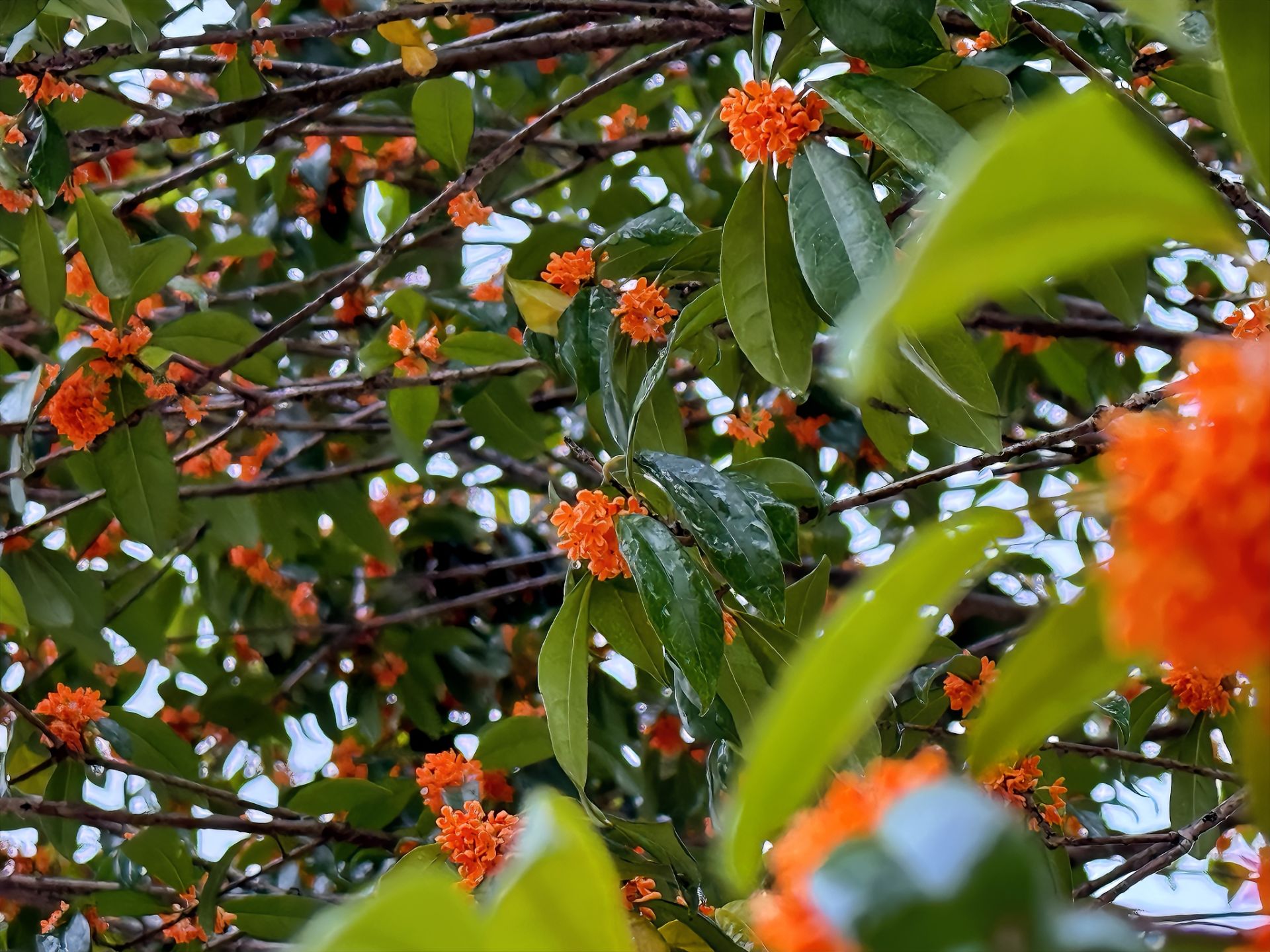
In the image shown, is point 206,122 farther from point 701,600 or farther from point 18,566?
point 701,600

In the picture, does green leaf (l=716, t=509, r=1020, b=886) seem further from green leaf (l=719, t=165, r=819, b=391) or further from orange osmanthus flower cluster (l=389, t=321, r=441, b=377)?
orange osmanthus flower cluster (l=389, t=321, r=441, b=377)

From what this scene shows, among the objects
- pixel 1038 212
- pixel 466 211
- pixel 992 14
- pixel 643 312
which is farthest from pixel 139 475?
pixel 1038 212

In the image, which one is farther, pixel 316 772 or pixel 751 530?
pixel 316 772

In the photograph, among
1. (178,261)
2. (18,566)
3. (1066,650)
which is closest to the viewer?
(1066,650)

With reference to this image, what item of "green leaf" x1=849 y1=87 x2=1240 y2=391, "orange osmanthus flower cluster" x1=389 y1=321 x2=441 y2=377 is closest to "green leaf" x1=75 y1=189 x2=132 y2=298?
"orange osmanthus flower cluster" x1=389 y1=321 x2=441 y2=377

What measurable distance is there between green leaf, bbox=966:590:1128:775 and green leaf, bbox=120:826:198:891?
1.23m

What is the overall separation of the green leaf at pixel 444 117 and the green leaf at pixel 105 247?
0.36 m

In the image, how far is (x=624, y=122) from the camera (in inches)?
79.7

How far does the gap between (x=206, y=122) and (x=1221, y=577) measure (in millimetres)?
1150

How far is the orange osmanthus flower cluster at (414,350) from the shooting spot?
1332 millimetres

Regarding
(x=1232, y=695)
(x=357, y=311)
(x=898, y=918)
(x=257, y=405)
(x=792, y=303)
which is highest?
(x=357, y=311)

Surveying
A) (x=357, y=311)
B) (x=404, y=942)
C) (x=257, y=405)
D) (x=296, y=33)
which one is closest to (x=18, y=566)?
(x=257, y=405)

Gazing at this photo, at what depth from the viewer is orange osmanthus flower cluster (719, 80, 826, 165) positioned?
75 centimetres

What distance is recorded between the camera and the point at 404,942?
0.98 ft
